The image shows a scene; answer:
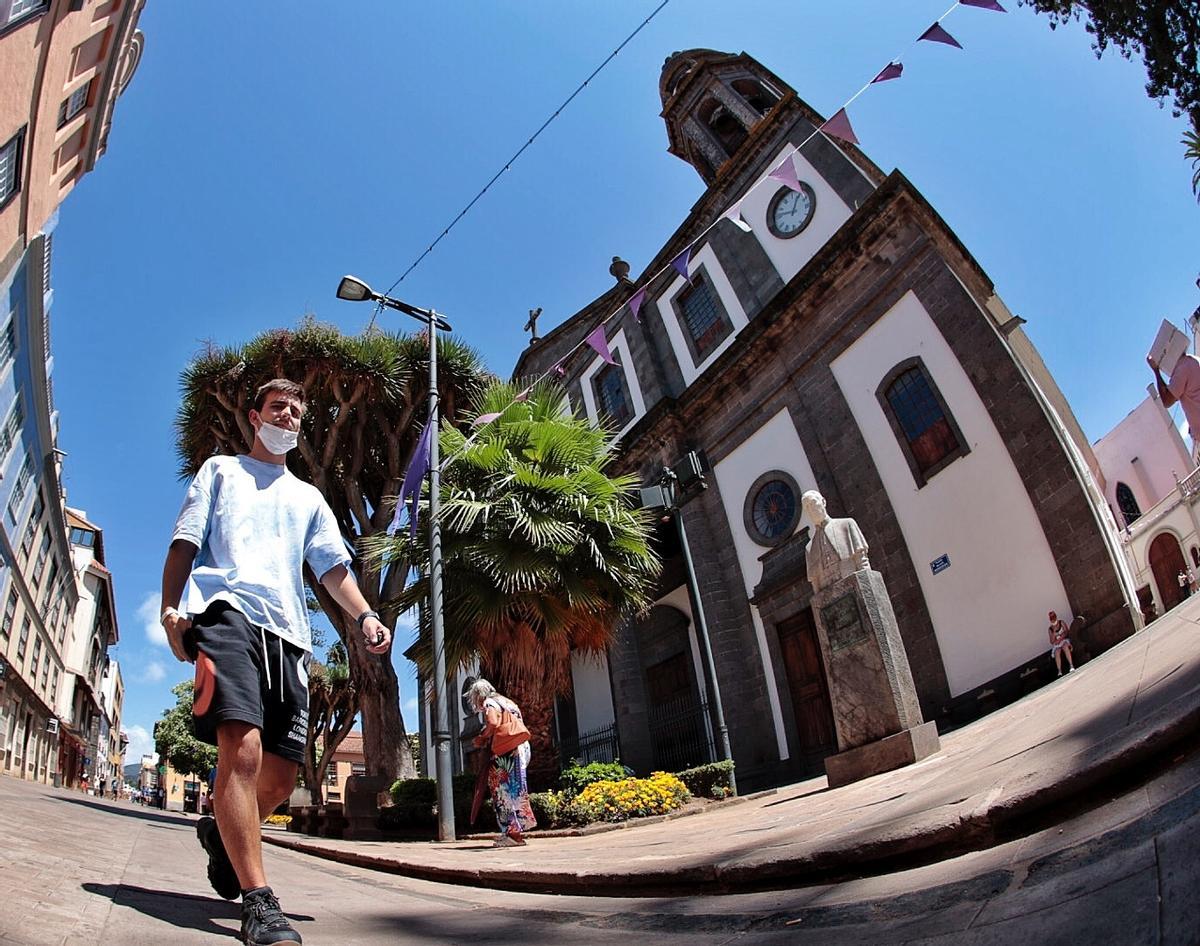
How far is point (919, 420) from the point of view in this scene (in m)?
12.0

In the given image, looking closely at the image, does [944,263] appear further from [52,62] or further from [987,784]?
[52,62]

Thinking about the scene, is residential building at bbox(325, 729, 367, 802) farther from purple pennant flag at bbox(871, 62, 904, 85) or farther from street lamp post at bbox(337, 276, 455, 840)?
purple pennant flag at bbox(871, 62, 904, 85)

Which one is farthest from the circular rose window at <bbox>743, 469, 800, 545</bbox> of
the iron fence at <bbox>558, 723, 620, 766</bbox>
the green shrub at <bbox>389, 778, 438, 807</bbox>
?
the green shrub at <bbox>389, 778, 438, 807</bbox>

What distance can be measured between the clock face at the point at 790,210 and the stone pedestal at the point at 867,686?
11.2 meters

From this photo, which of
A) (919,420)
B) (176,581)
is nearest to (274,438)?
(176,581)

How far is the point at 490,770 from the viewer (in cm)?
689

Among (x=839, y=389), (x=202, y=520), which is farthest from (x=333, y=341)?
(x=202, y=520)

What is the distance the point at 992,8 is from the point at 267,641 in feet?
31.9

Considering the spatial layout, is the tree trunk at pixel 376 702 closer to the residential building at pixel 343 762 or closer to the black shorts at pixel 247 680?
the black shorts at pixel 247 680

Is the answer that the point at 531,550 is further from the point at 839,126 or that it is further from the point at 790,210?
the point at 790,210

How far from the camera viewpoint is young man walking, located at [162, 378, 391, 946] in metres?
2.04

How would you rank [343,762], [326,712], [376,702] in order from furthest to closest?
[343,762]
[326,712]
[376,702]

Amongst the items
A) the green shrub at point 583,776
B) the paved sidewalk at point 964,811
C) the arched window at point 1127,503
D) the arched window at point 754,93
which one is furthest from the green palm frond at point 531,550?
the arched window at point 1127,503

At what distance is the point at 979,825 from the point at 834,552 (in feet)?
16.2
